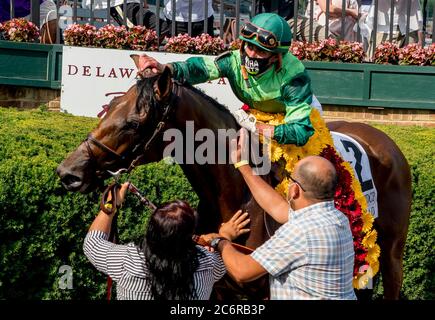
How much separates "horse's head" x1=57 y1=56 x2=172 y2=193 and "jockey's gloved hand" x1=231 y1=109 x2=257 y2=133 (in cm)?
48

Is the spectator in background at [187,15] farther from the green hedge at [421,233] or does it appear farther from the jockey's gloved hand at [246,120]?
the jockey's gloved hand at [246,120]

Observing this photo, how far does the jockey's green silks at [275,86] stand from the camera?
212 inches

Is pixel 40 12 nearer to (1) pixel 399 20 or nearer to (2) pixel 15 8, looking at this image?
(2) pixel 15 8

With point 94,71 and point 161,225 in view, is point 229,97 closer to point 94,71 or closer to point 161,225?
point 94,71

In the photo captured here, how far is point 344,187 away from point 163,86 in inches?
57.5

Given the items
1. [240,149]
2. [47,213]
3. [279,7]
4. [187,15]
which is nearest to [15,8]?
[187,15]

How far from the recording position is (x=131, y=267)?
167 inches

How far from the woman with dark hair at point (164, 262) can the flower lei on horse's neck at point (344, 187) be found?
129 cm

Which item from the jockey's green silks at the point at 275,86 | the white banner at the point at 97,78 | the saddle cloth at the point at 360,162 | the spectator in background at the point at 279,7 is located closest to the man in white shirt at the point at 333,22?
the spectator in background at the point at 279,7

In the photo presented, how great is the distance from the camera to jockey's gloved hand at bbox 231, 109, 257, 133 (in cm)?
536

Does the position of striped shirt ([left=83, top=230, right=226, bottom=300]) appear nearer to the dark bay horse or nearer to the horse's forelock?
the dark bay horse

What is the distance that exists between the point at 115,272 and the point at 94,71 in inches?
250

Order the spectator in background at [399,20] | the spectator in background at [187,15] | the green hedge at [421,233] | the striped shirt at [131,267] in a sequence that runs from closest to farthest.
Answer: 1. the striped shirt at [131,267]
2. the green hedge at [421,233]
3. the spectator in background at [187,15]
4. the spectator in background at [399,20]

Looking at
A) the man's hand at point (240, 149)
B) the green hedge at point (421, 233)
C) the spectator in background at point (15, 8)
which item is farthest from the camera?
the spectator in background at point (15, 8)
